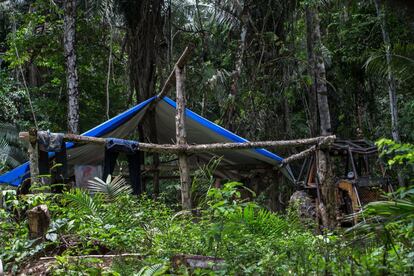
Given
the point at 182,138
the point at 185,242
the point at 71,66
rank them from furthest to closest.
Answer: the point at 71,66 < the point at 182,138 < the point at 185,242

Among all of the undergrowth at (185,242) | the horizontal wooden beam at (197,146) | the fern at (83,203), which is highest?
the horizontal wooden beam at (197,146)

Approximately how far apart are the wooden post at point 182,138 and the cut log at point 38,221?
7.36ft

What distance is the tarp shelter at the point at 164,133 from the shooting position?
8128 millimetres

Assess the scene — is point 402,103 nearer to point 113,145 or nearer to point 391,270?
point 113,145

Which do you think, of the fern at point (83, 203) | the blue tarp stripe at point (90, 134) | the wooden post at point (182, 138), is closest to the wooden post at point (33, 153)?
the blue tarp stripe at point (90, 134)

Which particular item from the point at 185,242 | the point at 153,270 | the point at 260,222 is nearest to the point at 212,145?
the point at 260,222

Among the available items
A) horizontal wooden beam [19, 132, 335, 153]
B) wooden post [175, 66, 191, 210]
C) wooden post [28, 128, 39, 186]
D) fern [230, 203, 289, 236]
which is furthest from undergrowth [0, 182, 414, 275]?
horizontal wooden beam [19, 132, 335, 153]

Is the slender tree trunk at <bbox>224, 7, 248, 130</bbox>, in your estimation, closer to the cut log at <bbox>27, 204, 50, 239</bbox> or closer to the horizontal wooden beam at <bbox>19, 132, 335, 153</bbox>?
the horizontal wooden beam at <bbox>19, 132, 335, 153</bbox>

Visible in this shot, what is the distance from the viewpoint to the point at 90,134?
26.0ft

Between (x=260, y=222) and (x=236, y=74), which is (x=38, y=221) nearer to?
(x=260, y=222)

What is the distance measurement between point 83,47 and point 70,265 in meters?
9.57

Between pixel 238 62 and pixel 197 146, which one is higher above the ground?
pixel 238 62

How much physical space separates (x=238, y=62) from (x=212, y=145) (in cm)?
380

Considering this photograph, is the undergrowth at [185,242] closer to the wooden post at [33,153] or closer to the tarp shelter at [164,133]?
the wooden post at [33,153]
